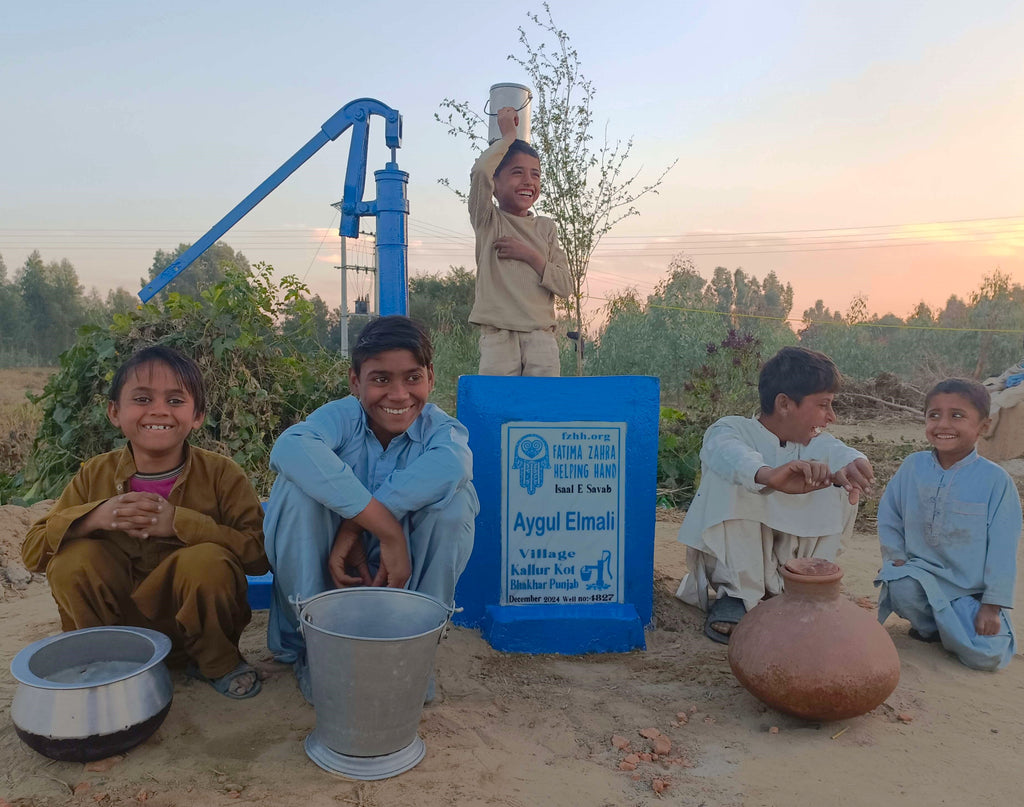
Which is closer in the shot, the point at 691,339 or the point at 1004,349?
the point at 691,339

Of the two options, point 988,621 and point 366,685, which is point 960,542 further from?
point 366,685

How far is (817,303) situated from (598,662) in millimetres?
32937

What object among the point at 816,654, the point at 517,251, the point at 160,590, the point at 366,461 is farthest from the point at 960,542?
the point at 160,590

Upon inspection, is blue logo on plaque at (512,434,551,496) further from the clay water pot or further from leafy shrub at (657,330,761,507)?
leafy shrub at (657,330,761,507)

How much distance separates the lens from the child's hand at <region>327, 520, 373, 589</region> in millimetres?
2350

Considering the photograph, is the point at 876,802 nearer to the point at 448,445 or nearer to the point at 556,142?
the point at 448,445

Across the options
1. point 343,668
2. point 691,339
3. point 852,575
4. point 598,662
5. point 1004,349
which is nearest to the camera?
point 343,668

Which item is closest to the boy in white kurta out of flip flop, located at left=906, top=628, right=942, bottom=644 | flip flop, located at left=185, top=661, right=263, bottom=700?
flip flop, located at left=906, top=628, right=942, bottom=644

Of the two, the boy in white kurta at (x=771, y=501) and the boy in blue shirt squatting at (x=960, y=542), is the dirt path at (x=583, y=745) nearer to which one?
the boy in blue shirt squatting at (x=960, y=542)

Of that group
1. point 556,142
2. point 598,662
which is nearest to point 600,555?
point 598,662

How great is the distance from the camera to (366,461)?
2553mm

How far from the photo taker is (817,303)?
32.7 metres

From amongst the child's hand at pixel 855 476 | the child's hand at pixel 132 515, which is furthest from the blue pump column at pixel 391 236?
the child's hand at pixel 855 476

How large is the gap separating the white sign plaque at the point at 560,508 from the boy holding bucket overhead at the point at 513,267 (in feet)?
3.66
